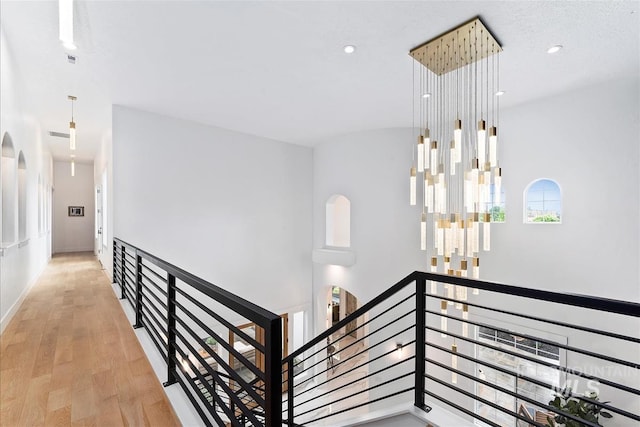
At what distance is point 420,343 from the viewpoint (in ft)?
6.83

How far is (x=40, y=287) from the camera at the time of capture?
17.1 feet

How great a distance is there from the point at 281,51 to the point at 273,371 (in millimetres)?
3445

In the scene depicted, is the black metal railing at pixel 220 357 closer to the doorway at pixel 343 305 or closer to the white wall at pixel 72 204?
the doorway at pixel 343 305

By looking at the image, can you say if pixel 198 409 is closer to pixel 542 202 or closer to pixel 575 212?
pixel 575 212

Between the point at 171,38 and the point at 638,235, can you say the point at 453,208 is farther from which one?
the point at 171,38

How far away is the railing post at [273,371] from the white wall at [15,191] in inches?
143

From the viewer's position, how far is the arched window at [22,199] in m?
4.46

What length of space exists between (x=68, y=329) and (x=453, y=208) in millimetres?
5970

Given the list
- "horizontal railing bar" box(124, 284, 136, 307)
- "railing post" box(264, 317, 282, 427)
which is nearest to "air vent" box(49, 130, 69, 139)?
"horizontal railing bar" box(124, 284, 136, 307)

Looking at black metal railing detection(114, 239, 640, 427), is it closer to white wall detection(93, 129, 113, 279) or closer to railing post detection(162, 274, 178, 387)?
→ railing post detection(162, 274, 178, 387)

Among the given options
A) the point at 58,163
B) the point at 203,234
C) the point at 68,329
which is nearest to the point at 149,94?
the point at 203,234

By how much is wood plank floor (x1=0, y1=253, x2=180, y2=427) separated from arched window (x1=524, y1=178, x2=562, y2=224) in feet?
17.8

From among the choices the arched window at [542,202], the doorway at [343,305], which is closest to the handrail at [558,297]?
the arched window at [542,202]

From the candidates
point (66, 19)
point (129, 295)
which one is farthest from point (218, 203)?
point (66, 19)
